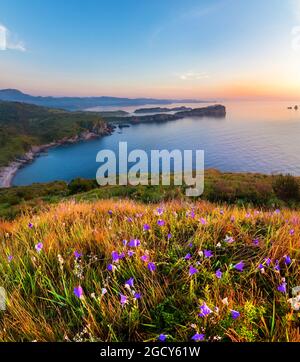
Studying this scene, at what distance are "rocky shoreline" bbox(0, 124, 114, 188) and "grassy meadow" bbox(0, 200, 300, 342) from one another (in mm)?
99625

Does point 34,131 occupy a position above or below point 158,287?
above

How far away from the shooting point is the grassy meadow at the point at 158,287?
57.2 inches

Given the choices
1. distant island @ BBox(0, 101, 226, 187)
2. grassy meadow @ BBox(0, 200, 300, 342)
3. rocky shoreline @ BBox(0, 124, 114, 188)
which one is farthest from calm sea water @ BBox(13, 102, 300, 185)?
grassy meadow @ BBox(0, 200, 300, 342)

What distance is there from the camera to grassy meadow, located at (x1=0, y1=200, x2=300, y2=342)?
1452 mm

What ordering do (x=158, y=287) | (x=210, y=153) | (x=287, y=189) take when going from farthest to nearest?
(x=210, y=153) → (x=287, y=189) → (x=158, y=287)

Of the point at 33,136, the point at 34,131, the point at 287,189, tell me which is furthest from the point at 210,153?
the point at 34,131

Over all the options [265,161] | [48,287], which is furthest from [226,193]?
[265,161]

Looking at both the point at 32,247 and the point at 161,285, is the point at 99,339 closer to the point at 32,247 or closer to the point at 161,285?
the point at 161,285

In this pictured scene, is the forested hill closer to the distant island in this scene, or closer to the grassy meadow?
the distant island

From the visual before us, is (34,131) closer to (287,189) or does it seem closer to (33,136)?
(33,136)

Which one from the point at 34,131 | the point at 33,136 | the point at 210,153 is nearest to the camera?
the point at 210,153

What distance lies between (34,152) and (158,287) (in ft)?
496

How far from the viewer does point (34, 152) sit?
448 feet

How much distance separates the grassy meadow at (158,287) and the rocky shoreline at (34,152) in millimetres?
99625
